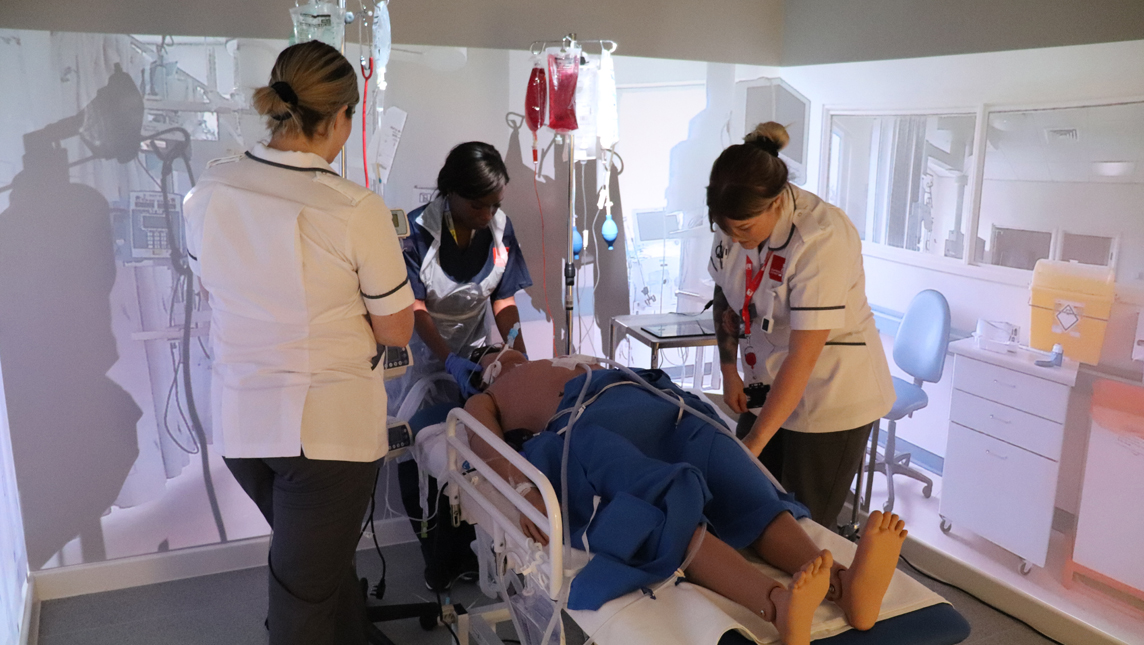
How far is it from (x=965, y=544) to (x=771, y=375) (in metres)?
1.18

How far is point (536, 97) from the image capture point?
2.79 metres

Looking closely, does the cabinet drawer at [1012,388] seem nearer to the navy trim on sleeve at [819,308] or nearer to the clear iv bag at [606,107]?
the navy trim on sleeve at [819,308]

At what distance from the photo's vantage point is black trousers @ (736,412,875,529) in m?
2.06

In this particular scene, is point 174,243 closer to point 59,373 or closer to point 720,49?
point 59,373

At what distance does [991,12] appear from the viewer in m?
2.48

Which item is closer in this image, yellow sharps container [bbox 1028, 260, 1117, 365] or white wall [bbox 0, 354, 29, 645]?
white wall [bbox 0, 354, 29, 645]

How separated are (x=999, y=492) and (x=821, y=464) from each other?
903mm

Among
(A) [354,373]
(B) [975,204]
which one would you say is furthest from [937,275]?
(A) [354,373]

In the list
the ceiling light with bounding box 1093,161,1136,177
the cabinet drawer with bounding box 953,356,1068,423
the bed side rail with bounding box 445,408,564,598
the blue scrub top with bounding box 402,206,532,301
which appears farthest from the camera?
the blue scrub top with bounding box 402,206,532,301

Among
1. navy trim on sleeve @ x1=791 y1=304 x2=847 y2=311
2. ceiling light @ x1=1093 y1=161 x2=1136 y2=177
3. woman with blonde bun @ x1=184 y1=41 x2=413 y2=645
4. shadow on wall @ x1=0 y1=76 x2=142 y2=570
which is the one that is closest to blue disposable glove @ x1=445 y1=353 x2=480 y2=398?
woman with blonde bun @ x1=184 y1=41 x2=413 y2=645

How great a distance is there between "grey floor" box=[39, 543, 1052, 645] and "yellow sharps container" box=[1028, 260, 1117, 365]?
836 millimetres

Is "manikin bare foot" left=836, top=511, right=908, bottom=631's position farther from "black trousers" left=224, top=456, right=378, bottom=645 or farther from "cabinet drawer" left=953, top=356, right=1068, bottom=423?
"cabinet drawer" left=953, top=356, right=1068, bottom=423

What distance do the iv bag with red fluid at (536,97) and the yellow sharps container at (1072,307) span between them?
1604 millimetres

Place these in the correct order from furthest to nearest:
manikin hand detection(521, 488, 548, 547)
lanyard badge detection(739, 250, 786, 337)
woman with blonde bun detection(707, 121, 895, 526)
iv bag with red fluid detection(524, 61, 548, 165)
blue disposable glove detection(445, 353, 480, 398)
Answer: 1. iv bag with red fluid detection(524, 61, 548, 165)
2. blue disposable glove detection(445, 353, 480, 398)
3. lanyard badge detection(739, 250, 786, 337)
4. woman with blonde bun detection(707, 121, 895, 526)
5. manikin hand detection(521, 488, 548, 547)
